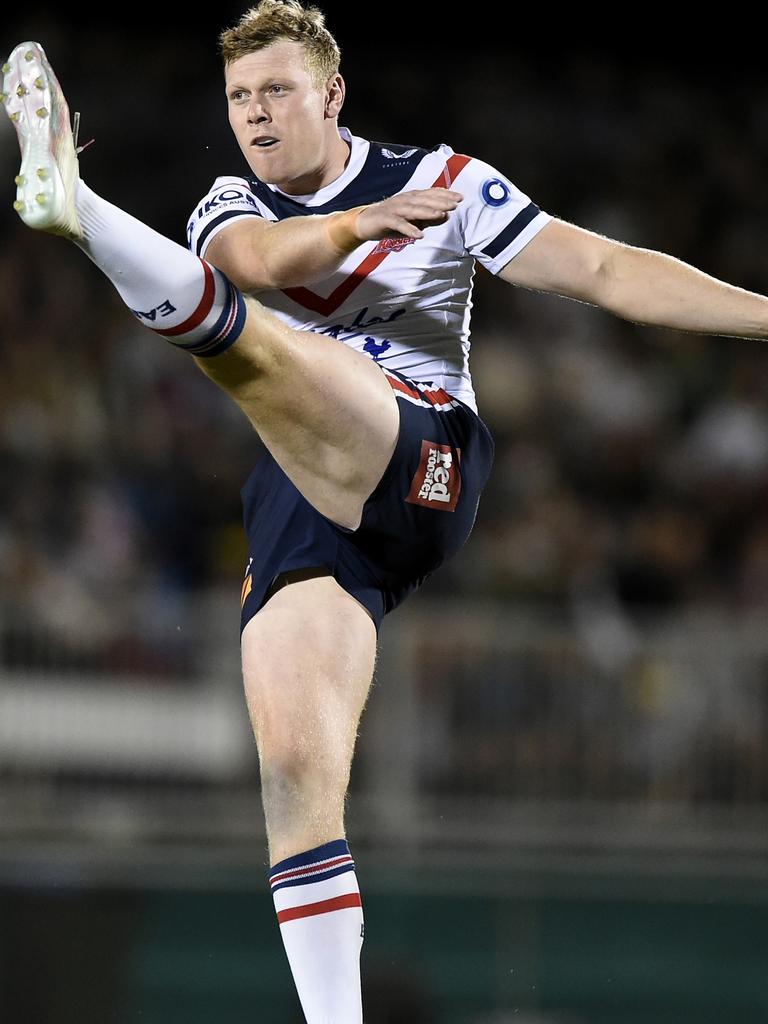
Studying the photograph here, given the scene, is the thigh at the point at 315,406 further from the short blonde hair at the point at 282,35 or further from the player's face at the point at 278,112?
the short blonde hair at the point at 282,35

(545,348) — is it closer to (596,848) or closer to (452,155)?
(596,848)

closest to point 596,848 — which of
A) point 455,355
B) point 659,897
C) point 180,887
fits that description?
point 659,897

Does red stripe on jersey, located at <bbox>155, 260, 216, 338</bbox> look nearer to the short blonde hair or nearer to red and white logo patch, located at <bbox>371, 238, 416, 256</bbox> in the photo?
red and white logo patch, located at <bbox>371, 238, 416, 256</bbox>

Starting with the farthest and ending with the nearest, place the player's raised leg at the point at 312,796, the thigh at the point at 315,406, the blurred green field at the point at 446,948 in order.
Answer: the blurred green field at the point at 446,948 < the player's raised leg at the point at 312,796 < the thigh at the point at 315,406

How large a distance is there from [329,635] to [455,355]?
29.5 inches

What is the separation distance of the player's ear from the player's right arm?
254mm

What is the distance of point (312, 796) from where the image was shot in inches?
128

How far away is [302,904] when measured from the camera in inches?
128

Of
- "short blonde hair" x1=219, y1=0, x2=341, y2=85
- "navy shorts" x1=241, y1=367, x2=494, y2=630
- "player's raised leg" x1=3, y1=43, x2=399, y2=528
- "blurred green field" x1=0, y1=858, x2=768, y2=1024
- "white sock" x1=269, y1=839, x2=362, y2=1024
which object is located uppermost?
"short blonde hair" x1=219, y1=0, x2=341, y2=85

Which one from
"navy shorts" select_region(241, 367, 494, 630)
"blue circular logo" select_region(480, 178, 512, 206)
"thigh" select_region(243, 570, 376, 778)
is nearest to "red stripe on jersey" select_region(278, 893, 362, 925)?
"thigh" select_region(243, 570, 376, 778)

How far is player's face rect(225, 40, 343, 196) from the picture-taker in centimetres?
349

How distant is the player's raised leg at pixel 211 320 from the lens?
3025mm

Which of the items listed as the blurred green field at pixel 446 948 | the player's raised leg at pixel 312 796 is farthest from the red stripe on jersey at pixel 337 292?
the blurred green field at pixel 446 948

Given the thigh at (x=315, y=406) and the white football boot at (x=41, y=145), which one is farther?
the thigh at (x=315, y=406)
